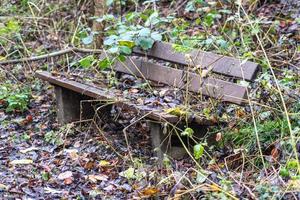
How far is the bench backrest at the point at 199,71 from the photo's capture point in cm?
452

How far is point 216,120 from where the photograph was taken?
4641 millimetres

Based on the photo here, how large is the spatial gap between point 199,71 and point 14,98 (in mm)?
2248

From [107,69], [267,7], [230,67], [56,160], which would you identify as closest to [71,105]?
[107,69]

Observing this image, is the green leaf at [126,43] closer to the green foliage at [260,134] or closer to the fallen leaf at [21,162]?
the green foliage at [260,134]

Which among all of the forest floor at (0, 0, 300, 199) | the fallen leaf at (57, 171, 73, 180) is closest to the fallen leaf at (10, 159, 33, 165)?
the forest floor at (0, 0, 300, 199)

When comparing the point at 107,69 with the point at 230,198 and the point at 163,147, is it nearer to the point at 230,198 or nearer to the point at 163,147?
the point at 163,147

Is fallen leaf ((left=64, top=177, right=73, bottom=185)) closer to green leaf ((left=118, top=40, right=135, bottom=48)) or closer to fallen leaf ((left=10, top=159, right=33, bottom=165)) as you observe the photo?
fallen leaf ((left=10, top=159, right=33, bottom=165))

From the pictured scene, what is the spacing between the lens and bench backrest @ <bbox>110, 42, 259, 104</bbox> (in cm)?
452

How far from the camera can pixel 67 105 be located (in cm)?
569

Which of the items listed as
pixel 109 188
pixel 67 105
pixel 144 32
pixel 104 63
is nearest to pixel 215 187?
pixel 109 188

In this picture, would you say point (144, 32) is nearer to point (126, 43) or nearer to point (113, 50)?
point (126, 43)

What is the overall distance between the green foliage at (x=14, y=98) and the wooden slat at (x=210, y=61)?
1428 mm

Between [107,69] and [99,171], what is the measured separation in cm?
165

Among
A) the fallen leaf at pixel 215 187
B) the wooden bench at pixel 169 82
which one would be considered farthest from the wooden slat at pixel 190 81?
the fallen leaf at pixel 215 187
